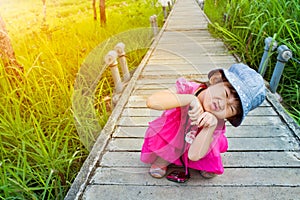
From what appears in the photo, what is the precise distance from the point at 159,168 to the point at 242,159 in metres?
A: 0.56

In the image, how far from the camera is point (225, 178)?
5.49ft

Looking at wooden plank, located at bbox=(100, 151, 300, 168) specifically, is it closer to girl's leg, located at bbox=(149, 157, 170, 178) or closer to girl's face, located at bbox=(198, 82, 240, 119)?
girl's leg, located at bbox=(149, 157, 170, 178)

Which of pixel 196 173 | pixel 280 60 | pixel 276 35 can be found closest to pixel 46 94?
pixel 196 173

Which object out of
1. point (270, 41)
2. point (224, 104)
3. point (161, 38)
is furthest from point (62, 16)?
A: point (224, 104)

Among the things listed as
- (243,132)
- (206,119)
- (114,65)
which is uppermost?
(206,119)

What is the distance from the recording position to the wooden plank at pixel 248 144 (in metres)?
1.95

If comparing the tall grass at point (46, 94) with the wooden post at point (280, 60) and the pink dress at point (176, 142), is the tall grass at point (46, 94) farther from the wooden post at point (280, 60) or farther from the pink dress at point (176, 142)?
the wooden post at point (280, 60)

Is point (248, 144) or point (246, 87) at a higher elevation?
point (246, 87)

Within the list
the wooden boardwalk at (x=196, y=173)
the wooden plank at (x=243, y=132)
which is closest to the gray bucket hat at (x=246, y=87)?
the wooden boardwalk at (x=196, y=173)

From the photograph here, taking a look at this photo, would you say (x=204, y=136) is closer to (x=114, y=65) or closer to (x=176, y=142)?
(x=176, y=142)

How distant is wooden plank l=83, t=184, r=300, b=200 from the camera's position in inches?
60.6

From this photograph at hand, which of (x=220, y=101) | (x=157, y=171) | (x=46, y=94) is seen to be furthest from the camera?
(x=46, y=94)

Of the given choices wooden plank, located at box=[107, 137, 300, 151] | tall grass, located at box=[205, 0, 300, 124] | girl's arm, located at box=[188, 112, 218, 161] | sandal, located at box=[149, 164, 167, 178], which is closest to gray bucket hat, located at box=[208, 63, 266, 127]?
girl's arm, located at box=[188, 112, 218, 161]

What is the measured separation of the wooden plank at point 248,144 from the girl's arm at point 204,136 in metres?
0.64
